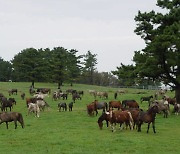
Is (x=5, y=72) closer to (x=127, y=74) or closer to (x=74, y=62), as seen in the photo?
(x=74, y=62)

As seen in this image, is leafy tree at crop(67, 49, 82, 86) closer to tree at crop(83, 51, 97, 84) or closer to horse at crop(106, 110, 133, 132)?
tree at crop(83, 51, 97, 84)

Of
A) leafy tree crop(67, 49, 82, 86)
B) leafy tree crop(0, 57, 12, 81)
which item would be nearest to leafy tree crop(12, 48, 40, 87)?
leafy tree crop(67, 49, 82, 86)

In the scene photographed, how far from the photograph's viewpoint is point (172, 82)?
119ft

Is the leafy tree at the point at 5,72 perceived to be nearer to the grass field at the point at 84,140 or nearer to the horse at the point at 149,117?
the grass field at the point at 84,140

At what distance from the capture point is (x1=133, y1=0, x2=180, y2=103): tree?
33.0 m

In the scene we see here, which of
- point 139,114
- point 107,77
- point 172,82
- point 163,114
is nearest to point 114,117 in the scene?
point 139,114

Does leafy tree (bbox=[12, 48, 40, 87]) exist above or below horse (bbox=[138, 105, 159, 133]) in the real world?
above

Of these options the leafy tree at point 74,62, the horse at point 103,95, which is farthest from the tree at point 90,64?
the horse at point 103,95

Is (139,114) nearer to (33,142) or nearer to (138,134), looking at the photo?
(138,134)

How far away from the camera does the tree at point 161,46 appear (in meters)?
33.0

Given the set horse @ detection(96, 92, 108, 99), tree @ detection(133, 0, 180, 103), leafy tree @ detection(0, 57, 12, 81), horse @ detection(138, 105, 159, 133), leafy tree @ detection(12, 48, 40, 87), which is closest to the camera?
horse @ detection(138, 105, 159, 133)

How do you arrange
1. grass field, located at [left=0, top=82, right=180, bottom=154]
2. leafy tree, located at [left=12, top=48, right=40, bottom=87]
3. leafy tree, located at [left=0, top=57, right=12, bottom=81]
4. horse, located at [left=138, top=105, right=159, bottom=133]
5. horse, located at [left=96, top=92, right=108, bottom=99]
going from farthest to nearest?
1. leafy tree, located at [left=0, top=57, right=12, bottom=81]
2. leafy tree, located at [left=12, top=48, right=40, bottom=87]
3. horse, located at [left=96, top=92, right=108, bottom=99]
4. horse, located at [left=138, top=105, right=159, bottom=133]
5. grass field, located at [left=0, top=82, right=180, bottom=154]

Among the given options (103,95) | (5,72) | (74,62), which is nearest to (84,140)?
(103,95)

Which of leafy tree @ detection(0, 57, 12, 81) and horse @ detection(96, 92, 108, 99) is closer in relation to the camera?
horse @ detection(96, 92, 108, 99)
